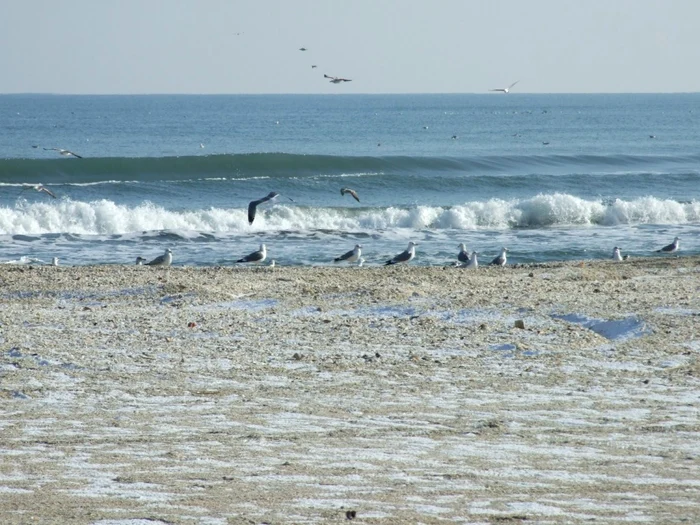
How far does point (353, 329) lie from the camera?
32.6ft

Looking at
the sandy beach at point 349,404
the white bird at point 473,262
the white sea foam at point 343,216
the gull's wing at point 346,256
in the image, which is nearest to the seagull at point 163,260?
the gull's wing at point 346,256

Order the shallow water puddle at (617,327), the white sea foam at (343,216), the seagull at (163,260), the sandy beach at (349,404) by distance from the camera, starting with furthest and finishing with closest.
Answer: the white sea foam at (343,216), the seagull at (163,260), the shallow water puddle at (617,327), the sandy beach at (349,404)

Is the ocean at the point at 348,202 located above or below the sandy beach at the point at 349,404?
above

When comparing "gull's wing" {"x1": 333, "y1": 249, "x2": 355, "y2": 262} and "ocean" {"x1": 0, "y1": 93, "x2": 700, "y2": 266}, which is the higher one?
"ocean" {"x1": 0, "y1": 93, "x2": 700, "y2": 266}

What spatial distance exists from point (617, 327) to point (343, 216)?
18677 mm

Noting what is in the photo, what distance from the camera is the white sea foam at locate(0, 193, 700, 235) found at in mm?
25609

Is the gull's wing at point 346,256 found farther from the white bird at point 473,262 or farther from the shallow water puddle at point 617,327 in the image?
the shallow water puddle at point 617,327

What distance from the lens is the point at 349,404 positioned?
23.8 ft

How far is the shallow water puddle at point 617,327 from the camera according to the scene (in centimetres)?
956

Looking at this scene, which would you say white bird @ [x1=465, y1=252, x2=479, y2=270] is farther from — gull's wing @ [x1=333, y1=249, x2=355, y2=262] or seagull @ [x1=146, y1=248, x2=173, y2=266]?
seagull @ [x1=146, y1=248, x2=173, y2=266]

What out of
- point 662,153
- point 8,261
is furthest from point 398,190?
point 662,153

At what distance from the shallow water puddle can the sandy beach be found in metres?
0.02

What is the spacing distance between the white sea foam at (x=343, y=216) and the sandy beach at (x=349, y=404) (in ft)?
43.2

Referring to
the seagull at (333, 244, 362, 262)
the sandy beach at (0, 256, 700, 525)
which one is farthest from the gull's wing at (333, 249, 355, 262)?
the sandy beach at (0, 256, 700, 525)
